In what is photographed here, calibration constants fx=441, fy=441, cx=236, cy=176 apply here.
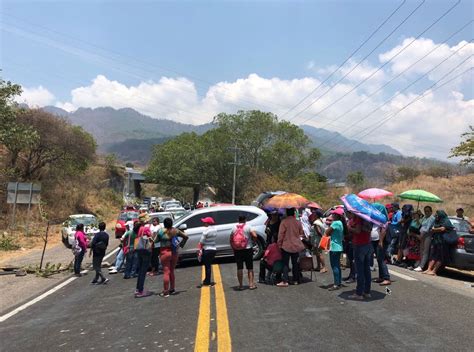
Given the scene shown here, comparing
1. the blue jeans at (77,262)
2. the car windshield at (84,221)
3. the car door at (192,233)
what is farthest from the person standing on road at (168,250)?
the car windshield at (84,221)

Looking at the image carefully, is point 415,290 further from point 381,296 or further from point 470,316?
point 470,316

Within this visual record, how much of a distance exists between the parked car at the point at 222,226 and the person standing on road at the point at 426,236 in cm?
437

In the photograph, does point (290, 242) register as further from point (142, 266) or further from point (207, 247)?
point (142, 266)

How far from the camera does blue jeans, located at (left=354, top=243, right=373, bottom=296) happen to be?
25.9 ft

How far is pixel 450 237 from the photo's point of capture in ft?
35.1

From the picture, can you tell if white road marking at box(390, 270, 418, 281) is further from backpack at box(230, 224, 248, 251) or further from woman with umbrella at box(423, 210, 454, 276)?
backpack at box(230, 224, 248, 251)

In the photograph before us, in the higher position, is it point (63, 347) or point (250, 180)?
point (250, 180)

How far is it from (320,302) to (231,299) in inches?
63.8

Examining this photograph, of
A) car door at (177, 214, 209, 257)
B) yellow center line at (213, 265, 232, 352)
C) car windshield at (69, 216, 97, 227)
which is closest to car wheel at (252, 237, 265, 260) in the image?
car door at (177, 214, 209, 257)

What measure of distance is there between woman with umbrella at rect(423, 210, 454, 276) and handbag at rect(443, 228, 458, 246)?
58 mm

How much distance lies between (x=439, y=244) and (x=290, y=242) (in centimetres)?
434

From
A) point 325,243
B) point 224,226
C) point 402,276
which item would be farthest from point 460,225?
point 224,226

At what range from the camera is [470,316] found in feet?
22.1

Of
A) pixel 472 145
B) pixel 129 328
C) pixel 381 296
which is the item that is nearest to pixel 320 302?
pixel 381 296
